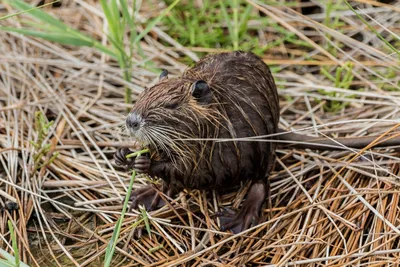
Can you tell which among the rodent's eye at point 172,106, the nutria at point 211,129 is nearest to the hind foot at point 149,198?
the nutria at point 211,129

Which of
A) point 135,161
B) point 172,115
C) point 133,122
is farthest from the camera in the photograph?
point 135,161

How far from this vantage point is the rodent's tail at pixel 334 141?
4070mm

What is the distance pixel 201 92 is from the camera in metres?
3.76

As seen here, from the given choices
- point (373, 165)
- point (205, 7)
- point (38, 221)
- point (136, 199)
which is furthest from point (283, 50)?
point (38, 221)

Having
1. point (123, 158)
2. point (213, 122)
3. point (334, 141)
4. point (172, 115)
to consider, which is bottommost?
point (334, 141)

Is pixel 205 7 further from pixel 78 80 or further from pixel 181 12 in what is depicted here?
pixel 78 80

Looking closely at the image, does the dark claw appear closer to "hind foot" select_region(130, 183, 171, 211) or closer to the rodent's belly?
the rodent's belly

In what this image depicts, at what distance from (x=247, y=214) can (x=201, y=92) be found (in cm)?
78

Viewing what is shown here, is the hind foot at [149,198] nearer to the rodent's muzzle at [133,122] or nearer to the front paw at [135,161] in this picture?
the front paw at [135,161]

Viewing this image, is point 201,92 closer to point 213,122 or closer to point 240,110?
point 213,122

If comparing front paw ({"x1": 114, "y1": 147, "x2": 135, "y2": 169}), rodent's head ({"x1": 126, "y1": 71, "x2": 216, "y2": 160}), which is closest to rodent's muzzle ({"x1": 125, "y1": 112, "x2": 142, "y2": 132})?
rodent's head ({"x1": 126, "y1": 71, "x2": 216, "y2": 160})

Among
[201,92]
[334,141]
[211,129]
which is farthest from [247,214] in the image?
[201,92]

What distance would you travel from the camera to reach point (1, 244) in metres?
3.94

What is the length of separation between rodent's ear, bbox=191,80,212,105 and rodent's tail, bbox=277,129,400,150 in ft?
1.71
